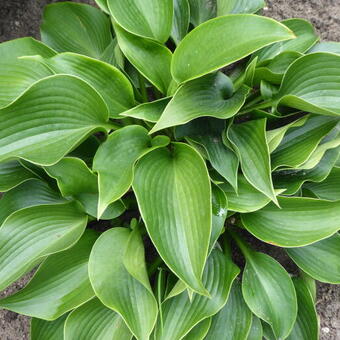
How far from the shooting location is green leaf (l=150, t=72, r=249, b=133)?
1.00 meters

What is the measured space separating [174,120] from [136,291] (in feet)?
1.50

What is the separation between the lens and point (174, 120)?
1005 mm

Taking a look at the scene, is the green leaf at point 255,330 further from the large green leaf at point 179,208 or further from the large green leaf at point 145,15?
the large green leaf at point 145,15

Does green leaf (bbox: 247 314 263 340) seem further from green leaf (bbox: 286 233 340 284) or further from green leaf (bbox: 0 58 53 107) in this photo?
green leaf (bbox: 0 58 53 107)

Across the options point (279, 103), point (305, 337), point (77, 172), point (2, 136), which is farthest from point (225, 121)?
point (305, 337)

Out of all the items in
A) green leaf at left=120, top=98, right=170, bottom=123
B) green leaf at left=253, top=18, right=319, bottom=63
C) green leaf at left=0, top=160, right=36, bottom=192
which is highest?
green leaf at left=120, top=98, right=170, bottom=123

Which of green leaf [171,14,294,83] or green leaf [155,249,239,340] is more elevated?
green leaf [171,14,294,83]

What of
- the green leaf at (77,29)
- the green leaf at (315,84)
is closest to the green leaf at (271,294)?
the green leaf at (315,84)

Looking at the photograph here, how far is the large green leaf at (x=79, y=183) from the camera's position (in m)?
1.08

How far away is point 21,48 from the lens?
1.21 m

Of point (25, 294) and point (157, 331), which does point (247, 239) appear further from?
point (25, 294)

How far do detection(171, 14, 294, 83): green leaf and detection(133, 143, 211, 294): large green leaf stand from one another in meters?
0.20

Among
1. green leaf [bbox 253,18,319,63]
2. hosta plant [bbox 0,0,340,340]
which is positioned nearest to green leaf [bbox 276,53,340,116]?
hosta plant [bbox 0,0,340,340]

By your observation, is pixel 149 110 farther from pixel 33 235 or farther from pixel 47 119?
pixel 33 235
